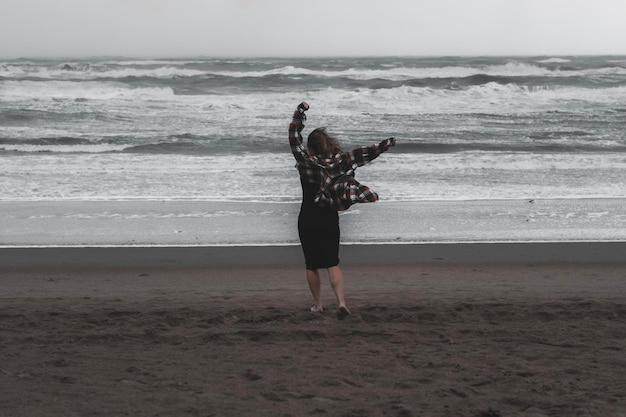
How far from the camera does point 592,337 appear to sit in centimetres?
545

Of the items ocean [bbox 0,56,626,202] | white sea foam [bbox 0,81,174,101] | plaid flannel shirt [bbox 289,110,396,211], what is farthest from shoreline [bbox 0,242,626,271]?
white sea foam [bbox 0,81,174,101]

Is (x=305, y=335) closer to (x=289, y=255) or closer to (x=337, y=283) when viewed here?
(x=337, y=283)

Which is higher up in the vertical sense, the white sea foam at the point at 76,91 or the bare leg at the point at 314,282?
the white sea foam at the point at 76,91

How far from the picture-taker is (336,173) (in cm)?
560

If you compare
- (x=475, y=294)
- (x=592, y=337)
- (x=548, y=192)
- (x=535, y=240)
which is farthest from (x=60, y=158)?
(x=592, y=337)

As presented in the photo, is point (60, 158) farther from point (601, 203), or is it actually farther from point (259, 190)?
point (601, 203)

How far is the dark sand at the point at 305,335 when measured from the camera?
169 inches

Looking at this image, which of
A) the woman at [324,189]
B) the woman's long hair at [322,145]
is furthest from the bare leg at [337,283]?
the woman's long hair at [322,145]

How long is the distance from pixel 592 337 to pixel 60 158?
1402cm

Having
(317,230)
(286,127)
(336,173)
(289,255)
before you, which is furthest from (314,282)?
(286,127)

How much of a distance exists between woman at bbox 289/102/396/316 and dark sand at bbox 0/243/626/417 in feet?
1.31

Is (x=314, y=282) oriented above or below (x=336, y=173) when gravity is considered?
below

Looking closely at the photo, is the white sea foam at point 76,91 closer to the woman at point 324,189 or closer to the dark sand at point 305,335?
the dark sand at point 305,335

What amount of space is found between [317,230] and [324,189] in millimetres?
318
